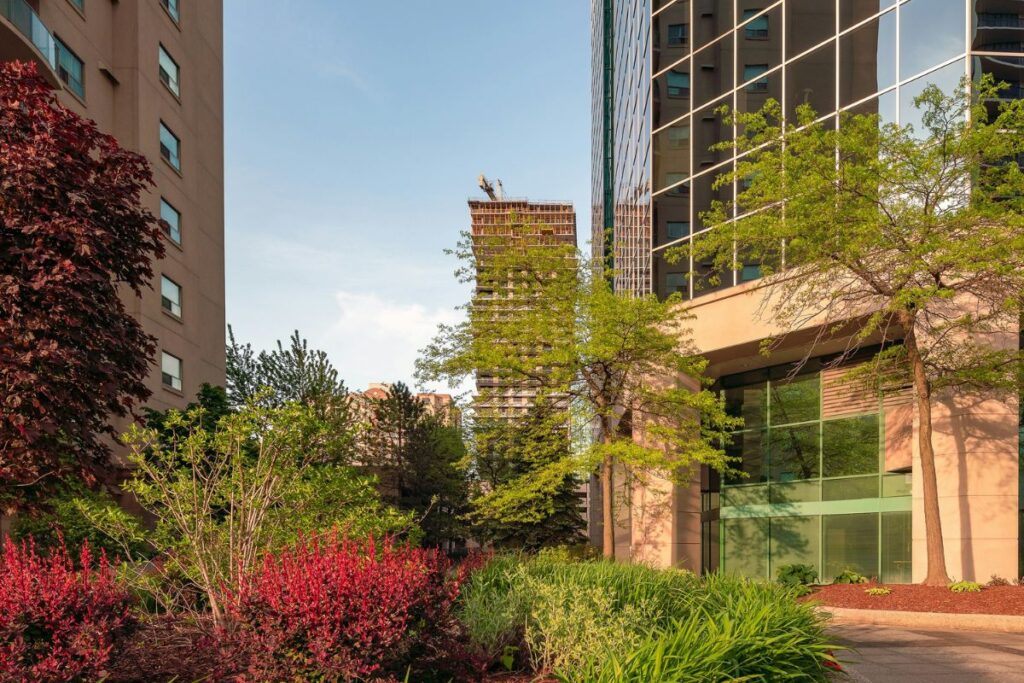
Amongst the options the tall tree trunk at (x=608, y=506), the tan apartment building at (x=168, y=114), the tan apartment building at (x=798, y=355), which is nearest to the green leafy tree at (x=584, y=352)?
the tall tree trunk at (x=608, y=506)

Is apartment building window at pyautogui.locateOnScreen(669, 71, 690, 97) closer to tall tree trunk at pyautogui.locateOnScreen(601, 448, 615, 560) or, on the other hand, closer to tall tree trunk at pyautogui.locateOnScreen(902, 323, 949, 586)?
tall tree trunk at pyautogui.locateOnScreen(601, 448, 615, 560)

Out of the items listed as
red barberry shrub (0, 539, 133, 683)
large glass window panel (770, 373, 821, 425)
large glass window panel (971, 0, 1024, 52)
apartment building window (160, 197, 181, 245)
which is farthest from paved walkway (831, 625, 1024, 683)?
apartment building window (160, 197, 181, 245)

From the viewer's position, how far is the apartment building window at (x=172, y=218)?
32.4 meters

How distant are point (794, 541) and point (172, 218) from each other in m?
25.8

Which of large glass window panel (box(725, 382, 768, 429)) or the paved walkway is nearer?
the paved walkway

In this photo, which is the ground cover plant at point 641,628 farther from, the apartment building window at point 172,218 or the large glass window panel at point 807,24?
the apartment building window at point 172,218

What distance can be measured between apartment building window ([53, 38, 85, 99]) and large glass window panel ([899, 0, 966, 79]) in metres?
24.6

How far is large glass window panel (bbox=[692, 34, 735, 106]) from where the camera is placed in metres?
Result: 25.6

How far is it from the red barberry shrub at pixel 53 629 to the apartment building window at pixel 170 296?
2773cm

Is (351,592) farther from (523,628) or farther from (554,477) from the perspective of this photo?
(554,477)

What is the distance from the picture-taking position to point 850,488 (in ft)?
74.1

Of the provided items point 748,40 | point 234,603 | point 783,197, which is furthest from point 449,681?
point 748,40

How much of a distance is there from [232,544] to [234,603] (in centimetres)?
194

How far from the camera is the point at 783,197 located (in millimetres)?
18297
